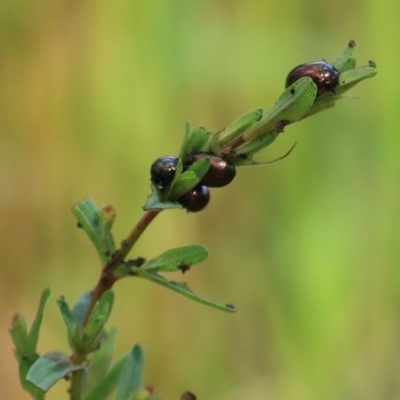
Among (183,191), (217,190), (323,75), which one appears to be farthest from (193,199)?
(217,190)

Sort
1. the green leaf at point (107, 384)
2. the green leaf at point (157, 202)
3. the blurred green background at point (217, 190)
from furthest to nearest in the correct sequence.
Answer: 1. the blurred green background at point (217, 190)
2. the green leaf at point (107, 384)
3. the green leaf at point (157, 202)

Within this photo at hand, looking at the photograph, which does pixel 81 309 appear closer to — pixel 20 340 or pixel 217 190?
pixel 20 340

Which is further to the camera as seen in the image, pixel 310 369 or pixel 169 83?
pixel 169 83

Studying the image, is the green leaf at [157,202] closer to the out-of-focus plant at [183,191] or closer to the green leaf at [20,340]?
the out-of-focus plant at [183,191]

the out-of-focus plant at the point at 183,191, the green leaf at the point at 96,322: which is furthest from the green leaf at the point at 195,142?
the green leaf at the point at 96,322

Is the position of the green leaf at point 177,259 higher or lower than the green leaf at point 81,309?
higher

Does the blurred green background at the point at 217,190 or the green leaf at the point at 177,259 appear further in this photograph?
the blurred green background at the point at 217,190

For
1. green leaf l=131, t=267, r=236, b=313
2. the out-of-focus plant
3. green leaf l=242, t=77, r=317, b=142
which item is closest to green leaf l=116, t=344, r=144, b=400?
the out-of-focus plant

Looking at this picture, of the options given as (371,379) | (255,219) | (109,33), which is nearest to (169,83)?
(109,33)

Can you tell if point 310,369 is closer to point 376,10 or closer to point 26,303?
point 26,303
